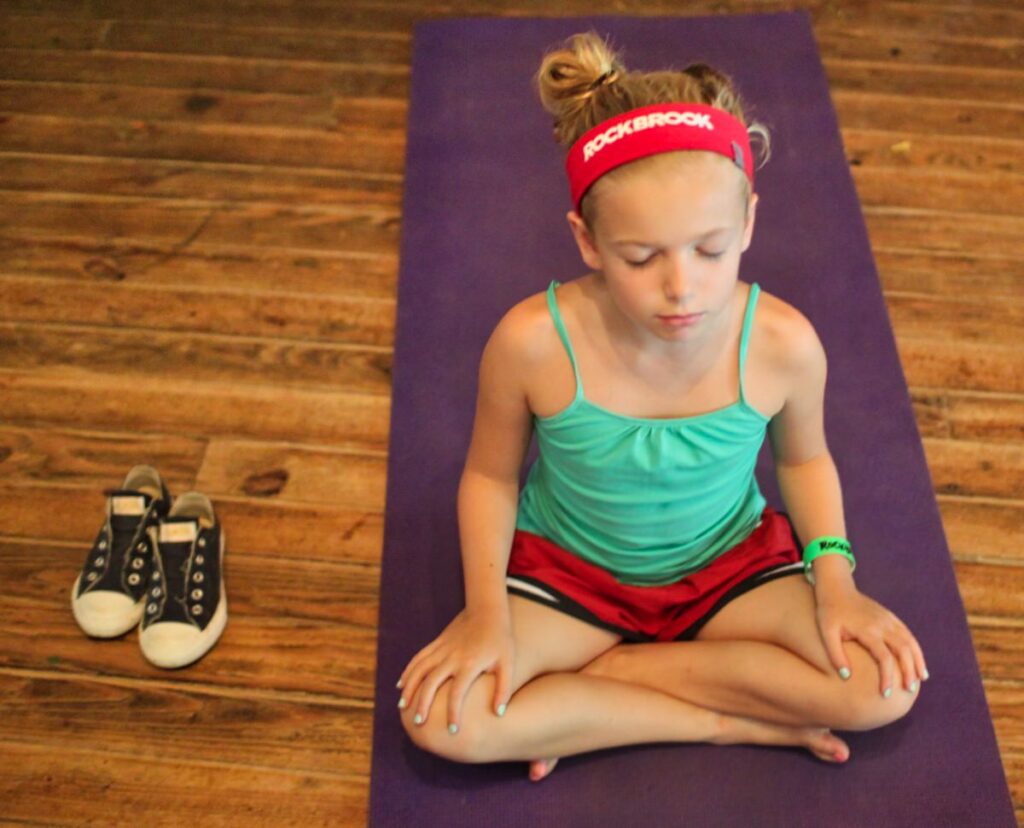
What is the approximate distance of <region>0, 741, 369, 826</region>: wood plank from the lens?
1.36m

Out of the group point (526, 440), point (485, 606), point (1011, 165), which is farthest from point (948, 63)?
point (485, 606)

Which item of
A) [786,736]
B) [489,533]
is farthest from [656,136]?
[786,736]

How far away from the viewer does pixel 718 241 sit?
1.04 m

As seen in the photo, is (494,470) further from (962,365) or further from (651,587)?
(962,365)

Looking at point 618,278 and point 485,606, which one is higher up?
point 618,278

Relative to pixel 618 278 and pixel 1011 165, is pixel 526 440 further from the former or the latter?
pixel 1011 165

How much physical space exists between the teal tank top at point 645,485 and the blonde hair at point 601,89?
0.20 metres

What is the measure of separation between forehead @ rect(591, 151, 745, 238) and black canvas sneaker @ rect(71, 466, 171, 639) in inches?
36.6

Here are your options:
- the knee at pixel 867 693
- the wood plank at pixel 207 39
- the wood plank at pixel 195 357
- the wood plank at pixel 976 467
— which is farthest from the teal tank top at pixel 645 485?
the wood plank at pixel 207 39

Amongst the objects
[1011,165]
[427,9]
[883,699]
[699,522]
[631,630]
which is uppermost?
[427,9]

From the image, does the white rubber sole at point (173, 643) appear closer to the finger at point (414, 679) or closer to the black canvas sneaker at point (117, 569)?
the black canvas sneaker at point (117, 569)

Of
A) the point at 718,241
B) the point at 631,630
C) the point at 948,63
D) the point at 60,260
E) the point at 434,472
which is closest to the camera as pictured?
the point at 718,241

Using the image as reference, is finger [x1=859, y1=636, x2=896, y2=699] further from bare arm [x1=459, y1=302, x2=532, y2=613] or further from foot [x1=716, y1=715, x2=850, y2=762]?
bare arm [x1=459, y1=302, x2=532, y2=613]

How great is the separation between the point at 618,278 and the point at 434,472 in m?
0.68
